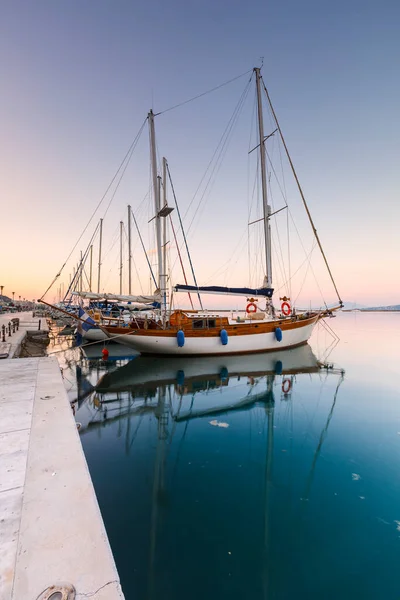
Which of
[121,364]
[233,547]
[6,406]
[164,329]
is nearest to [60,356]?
[121,364]

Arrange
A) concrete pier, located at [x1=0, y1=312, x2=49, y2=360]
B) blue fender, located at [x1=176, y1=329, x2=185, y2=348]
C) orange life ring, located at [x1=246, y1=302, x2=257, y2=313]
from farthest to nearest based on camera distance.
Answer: orange life ring, located at [x1=246, y1=302, x2=257, y2=313] → blue fender, located at [x1=176, y1=329, x2=185, y2=348] → concrete pier, located at [x1=0, y1=312, x2=49, y2=360]

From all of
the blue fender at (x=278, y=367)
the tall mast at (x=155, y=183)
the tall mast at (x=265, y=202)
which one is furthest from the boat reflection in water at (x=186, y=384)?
the tall mast at (x=265, y=202)

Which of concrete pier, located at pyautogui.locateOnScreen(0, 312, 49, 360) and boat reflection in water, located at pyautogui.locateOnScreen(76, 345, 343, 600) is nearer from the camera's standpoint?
boat reflection in water, located at pyautogui.locateOnScreen(76, 345, 343, 600)

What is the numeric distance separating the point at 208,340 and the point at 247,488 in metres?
12.7

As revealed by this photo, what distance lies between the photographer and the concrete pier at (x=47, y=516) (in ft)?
6.24

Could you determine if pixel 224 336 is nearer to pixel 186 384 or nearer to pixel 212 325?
pixel 212 325

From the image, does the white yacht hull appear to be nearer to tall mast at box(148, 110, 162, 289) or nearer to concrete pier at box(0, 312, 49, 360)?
Answer: tall mast at box(148, 110, 162, 289)

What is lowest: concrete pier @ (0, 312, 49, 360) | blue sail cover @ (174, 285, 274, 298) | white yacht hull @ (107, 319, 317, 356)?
white yacht hull @ (107, 319, 317, 356)

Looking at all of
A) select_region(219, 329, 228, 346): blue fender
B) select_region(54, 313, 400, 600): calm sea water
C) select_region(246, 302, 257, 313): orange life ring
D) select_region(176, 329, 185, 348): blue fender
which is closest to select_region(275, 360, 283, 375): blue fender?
select_region(54, 313, 400, 600): calm sea water

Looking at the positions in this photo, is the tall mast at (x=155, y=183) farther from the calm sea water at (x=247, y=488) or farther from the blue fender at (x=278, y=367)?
the blue fender at (x=278, y=367)

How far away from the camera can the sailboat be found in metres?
17.0

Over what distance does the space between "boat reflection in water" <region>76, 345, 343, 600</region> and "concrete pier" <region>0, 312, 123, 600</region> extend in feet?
4.41

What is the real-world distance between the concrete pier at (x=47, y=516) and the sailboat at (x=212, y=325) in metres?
12.0

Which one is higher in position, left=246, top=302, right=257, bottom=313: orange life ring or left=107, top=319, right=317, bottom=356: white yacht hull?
left=246, top=302, right=257, bottom=313: orange life ring
